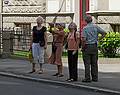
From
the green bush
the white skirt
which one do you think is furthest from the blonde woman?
the green bush

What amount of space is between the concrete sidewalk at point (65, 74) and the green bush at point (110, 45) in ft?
3.38

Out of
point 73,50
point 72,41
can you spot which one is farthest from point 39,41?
point 73,50

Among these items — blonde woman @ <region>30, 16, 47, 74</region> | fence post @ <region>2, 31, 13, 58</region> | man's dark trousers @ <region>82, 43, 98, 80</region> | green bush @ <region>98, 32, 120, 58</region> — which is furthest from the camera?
fence post @ <region>2, 31, 13, 58</region>

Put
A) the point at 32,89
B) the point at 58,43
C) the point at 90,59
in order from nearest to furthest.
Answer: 1. the point at 32,89
2. the point at 90,59
3. the point at 58,43

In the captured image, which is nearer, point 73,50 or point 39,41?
point 73,50

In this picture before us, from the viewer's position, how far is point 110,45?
2198cm

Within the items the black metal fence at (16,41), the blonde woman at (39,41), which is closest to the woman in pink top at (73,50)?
the blonde woman at (39,41)

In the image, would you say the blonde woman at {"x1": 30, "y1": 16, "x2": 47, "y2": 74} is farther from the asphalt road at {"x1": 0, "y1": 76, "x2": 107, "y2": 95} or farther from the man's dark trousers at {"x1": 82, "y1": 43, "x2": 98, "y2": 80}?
the man's dark trousers at {"x1": 82, "y1": 43, "x2": 98, "y2": 80}

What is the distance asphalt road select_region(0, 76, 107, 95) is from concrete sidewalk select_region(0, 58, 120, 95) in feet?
1.25

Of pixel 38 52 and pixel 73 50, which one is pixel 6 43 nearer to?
pixel 38 52

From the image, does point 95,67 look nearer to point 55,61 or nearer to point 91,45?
point 91,45

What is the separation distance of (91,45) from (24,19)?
16.0 m

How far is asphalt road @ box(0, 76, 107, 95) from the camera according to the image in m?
13.6

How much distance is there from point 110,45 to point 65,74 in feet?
16.4
